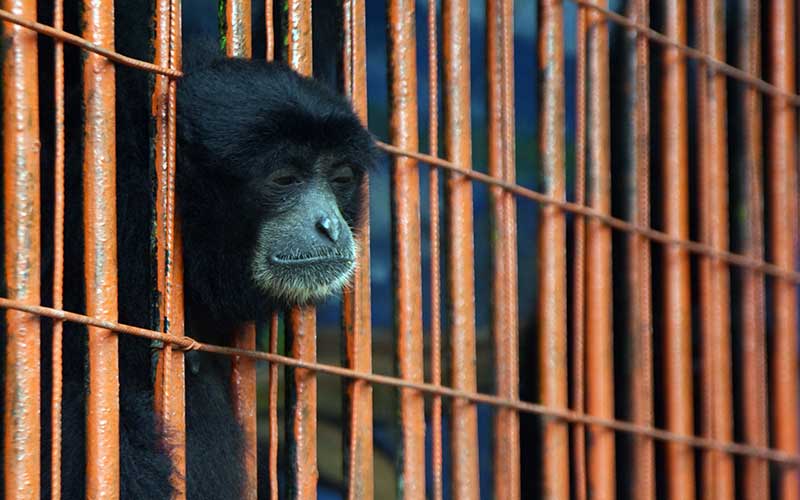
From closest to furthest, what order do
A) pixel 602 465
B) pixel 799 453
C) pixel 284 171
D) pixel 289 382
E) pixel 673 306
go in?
pixel 289 382
pixel 284 171
pixel 602 465
pixel 673 306
pixel 799 453

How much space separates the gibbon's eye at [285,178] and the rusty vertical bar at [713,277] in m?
1.45

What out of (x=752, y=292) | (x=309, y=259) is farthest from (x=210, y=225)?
(x=752, y=292)

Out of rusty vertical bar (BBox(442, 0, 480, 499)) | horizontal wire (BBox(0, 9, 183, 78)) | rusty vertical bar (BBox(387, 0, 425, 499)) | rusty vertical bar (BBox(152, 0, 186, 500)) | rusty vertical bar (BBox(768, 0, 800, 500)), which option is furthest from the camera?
rusty vertical bar (BBox(768, 0, 800, 500))

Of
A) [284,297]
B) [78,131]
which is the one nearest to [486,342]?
[284,297]

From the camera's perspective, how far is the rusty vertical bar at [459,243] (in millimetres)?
2910

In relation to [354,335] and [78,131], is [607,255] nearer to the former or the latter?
[354,335]

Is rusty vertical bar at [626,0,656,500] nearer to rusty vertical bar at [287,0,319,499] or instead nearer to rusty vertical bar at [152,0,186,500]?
rusty vertical bar at [287,0,319,499]

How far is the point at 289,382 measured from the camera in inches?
102

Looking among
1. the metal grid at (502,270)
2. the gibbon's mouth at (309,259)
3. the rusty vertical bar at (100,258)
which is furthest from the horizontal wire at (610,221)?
the rusty vertical bar at (100,258)

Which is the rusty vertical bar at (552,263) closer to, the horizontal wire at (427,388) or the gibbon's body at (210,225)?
the horizontal wire at (427,388)

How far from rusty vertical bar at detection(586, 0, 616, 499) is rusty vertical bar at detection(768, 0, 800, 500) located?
0.86 m

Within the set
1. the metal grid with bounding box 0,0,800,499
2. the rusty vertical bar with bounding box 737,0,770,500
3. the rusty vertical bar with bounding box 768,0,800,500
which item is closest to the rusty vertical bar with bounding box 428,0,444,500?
the metal grid with bounding box 0,0,800,499

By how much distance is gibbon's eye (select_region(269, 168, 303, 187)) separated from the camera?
2.76 metres

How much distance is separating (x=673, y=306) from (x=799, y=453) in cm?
84
